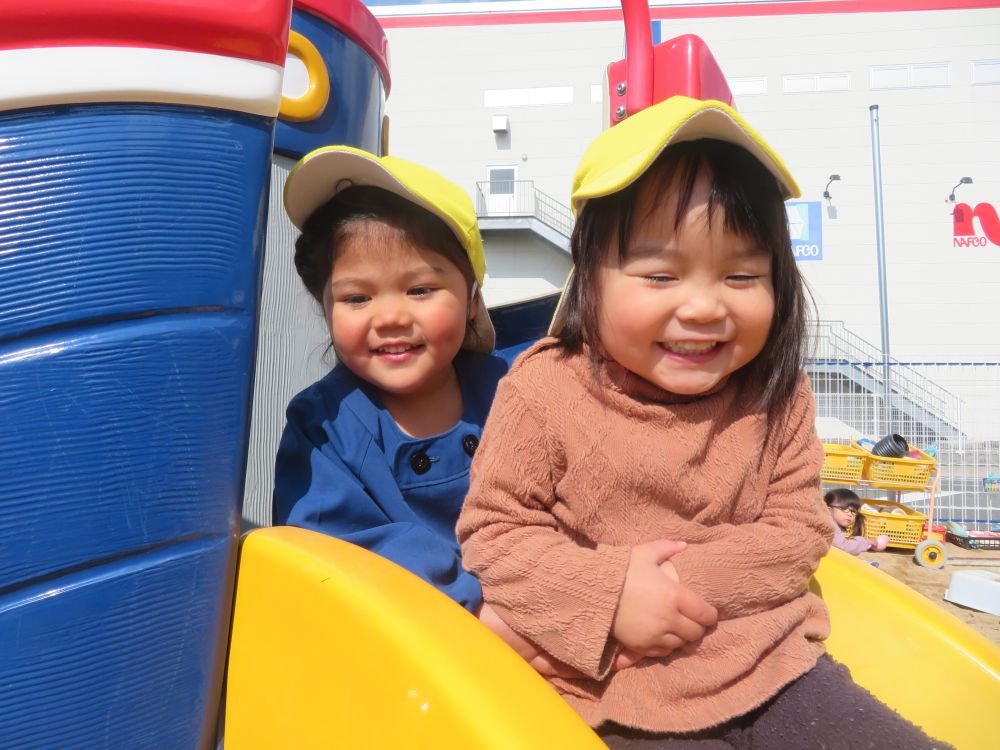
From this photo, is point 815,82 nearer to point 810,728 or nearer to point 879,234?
point 879,234

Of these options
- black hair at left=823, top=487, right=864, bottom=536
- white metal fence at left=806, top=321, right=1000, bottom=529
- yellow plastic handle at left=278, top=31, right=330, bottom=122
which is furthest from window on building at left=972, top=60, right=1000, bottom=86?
yellow plastic handle at left=278, top=31, right=330, bottom=122

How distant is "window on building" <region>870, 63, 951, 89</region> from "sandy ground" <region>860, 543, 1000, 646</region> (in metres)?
6.31

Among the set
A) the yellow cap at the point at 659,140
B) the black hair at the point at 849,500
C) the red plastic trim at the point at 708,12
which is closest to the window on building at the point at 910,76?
the red plastic trim at the point at 708,12

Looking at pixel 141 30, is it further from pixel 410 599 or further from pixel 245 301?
pixel 410 599

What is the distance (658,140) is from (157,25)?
1.66 feet

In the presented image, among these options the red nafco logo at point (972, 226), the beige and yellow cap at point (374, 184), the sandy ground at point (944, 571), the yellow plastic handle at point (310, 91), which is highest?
the red nafco logo at point (972, 226)

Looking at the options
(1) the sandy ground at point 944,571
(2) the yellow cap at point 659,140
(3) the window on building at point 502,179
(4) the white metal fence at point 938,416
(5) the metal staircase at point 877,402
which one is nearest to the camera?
(2) the yellow cap at point 659,140

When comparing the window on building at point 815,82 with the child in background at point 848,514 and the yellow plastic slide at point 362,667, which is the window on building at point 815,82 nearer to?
the child in background at point 848,514

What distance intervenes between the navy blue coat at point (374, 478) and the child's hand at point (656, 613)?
0.22m

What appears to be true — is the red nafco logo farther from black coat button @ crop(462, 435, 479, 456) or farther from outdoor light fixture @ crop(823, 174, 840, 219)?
black coat button @ crop(462, 435, 479, 456)

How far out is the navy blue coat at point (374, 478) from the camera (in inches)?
38.5

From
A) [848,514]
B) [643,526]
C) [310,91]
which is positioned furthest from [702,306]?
[848,514]

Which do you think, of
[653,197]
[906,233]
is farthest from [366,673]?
[906,233]

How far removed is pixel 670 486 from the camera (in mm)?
875
